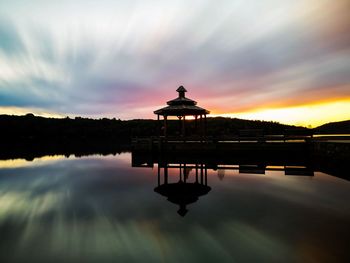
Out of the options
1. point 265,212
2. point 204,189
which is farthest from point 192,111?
point 265,212

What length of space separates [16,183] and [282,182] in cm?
1429

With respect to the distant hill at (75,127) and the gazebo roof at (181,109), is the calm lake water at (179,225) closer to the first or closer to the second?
the gazebo roof at (181,109)

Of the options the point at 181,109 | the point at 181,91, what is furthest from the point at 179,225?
the point at 181,91

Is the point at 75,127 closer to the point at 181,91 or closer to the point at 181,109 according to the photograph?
the point at 181,91

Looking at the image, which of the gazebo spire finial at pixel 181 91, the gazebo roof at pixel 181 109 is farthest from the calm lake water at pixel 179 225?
the gazebo spire finial at pixel 181 91

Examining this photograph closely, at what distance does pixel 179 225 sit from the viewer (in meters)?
6.73

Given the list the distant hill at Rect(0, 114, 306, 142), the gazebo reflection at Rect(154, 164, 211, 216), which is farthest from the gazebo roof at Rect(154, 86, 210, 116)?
the distant hill at Rect(0, 114, 306, 142)

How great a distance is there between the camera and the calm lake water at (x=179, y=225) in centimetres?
509

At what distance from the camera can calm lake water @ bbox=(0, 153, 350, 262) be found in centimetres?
509

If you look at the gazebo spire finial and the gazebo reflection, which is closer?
the gazebo reflection

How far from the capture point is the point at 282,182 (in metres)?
12.3

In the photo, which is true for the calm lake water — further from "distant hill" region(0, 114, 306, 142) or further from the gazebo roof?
"distant hill" region(0, 114, 306, 142)

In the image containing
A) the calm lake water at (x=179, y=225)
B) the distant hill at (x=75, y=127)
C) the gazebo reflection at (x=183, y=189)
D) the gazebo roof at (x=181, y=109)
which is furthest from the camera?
the distant hill at (x=75, y=127)

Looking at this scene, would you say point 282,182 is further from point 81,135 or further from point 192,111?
point 81,135
